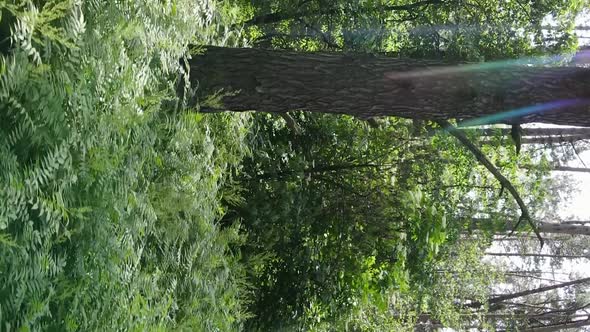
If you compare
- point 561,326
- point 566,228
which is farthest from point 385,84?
point 561,326

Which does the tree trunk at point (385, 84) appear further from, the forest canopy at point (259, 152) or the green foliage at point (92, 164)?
the green foliage at point (92, 164)

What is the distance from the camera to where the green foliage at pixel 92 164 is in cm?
212

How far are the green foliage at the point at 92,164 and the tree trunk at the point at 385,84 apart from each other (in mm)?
297

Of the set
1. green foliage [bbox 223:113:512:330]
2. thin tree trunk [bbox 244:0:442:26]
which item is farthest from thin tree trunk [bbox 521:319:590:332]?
thin tree trunk [bbox 244:0:442:26]

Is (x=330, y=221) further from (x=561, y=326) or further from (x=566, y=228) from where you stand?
(x=561, y=326)

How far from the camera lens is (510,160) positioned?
750 cm

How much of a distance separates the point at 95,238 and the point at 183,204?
1.21 m

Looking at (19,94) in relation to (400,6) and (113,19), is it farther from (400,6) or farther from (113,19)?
A: (400,6)

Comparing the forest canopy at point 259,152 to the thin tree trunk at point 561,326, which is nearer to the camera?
the forest canopy at point 259,152

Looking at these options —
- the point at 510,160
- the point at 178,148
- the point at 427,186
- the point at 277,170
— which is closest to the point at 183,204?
the point at 178,148

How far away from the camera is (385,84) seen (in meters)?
4.04

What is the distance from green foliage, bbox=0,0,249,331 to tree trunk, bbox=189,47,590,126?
30 cm

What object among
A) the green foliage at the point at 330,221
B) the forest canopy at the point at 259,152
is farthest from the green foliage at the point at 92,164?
the green foliage at the point at 330,221

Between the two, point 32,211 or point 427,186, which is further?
point 427,186
